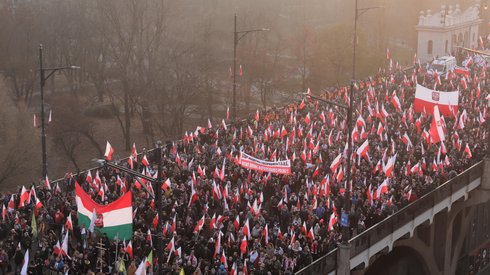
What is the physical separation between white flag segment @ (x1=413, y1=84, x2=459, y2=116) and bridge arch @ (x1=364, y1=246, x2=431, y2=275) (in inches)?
311

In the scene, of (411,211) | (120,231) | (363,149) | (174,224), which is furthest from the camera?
(363,149)

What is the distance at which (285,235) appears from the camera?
30078 mm

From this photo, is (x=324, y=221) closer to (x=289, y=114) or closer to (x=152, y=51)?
(x=289, y=114)

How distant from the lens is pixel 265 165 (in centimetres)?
3597

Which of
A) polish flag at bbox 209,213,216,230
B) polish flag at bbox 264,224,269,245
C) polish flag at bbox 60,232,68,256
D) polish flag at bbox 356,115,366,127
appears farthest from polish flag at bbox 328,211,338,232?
polish flag at bbox 356,115,366,127

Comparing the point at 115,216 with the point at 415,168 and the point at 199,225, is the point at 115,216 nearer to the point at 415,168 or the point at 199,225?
the point at 199,225

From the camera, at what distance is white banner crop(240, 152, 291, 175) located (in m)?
35.6

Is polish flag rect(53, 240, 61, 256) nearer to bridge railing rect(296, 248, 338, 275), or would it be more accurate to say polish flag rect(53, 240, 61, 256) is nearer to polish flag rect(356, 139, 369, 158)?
bridge railing rect(296, 248, 338, 275)

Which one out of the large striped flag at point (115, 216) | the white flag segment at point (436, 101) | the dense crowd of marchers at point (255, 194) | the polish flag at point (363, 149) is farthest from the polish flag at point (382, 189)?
the white flag segment at point (436, 101)

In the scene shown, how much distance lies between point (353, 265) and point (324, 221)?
6.64ft

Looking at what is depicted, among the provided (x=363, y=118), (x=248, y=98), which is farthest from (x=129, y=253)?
(x=248, y=98)

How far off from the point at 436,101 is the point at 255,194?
15.3 metres

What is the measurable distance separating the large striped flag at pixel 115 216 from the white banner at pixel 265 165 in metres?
8.96

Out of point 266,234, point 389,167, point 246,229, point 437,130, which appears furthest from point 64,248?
point 437,130
